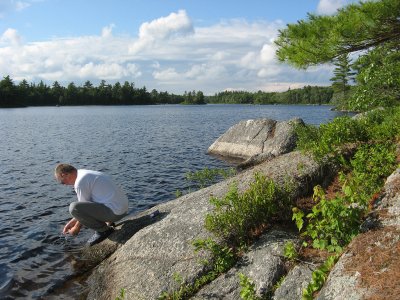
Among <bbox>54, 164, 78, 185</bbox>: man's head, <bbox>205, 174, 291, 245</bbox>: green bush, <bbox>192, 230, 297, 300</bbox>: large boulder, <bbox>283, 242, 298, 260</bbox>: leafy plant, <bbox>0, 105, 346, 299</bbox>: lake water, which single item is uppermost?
<bbox>54, 164, 78, 185</bbox>: man's head

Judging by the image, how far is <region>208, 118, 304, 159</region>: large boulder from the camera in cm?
2186

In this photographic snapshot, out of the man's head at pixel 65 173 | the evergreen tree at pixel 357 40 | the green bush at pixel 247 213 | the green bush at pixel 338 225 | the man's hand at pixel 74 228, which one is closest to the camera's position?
the green bush at pixel 338 225

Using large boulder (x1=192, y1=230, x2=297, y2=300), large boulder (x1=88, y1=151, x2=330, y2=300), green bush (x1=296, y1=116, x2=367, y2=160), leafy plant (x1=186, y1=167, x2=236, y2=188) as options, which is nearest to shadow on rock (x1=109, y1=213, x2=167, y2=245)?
large boulder (x1=88, y1=151, x2=330, y2=300)

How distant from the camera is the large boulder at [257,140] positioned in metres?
21.9

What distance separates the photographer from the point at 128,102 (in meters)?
176

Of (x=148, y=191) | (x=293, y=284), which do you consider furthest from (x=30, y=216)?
(x=293, y=284)

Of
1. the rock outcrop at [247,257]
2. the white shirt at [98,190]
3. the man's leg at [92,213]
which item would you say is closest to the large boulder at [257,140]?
the rock outcrop at [247,257]

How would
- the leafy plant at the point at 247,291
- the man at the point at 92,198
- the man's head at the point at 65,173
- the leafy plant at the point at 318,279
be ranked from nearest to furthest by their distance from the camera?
1. the leafy plant at the point at 318,279
2. the leafy plant at the point at 247,291
3. the man's head at the point at 65,173
4. the man at the point at 92,198

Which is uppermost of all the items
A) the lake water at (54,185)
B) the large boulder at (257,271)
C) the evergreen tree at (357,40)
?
the evergreen tree at (357,40)

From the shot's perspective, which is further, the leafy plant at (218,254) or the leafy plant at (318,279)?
the leafy plant at (218,254)

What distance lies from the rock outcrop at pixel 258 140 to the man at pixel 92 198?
A: 12.7m

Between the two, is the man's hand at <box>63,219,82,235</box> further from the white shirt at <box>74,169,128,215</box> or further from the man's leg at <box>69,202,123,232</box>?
the white shirt at <box>74,169,128,215</box>

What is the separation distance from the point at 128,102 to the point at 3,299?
17249cm

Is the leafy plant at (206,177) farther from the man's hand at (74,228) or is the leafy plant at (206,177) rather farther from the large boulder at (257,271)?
the large boulder at (257,271)
